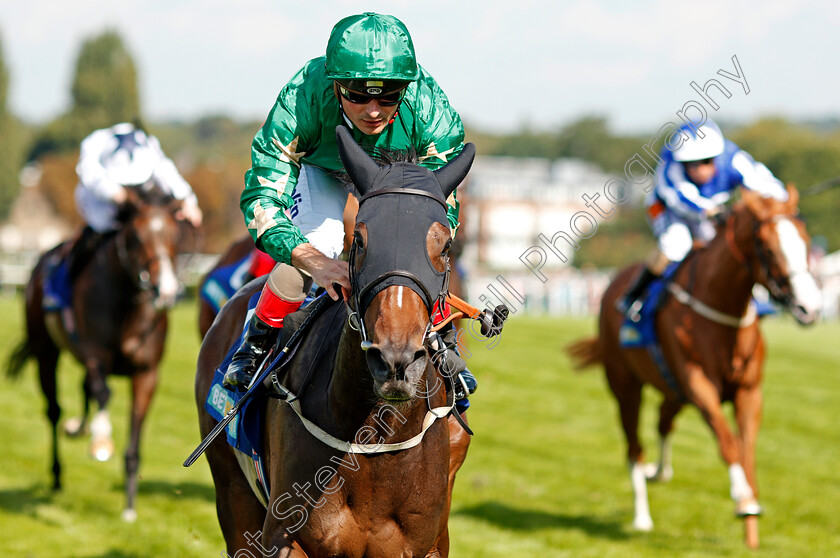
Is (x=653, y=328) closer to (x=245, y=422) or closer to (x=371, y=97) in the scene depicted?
(x=245, y=422)

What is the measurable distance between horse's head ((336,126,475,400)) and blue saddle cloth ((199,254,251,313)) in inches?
176

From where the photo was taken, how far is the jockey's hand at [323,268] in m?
2.96

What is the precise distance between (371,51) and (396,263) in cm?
92

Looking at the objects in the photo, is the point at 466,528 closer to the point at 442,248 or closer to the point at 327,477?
the point at 327,477

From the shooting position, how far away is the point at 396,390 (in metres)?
2.56

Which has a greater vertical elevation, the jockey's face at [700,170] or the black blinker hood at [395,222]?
the black blinker hood at [395,222]

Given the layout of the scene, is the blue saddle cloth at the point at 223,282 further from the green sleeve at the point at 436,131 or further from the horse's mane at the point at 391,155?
the horse's mane at the point at 391,155

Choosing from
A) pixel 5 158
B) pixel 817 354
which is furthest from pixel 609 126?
pixel 817 354

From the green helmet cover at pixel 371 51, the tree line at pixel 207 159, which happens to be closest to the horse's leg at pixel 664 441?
the green helmet cover at pixel 371 51

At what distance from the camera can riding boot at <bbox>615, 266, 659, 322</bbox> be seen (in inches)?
323

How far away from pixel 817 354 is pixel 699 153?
13259mm

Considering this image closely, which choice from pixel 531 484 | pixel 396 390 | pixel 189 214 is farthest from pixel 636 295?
pixel 396 390

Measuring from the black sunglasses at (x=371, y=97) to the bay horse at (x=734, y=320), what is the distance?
13.7 ft

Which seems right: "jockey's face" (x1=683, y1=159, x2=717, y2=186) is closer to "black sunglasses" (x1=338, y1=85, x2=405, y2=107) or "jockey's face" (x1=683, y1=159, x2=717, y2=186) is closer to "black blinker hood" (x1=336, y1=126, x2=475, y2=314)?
"black sunglasses" (x1=338, y1=85, x2=405, y2=107)
